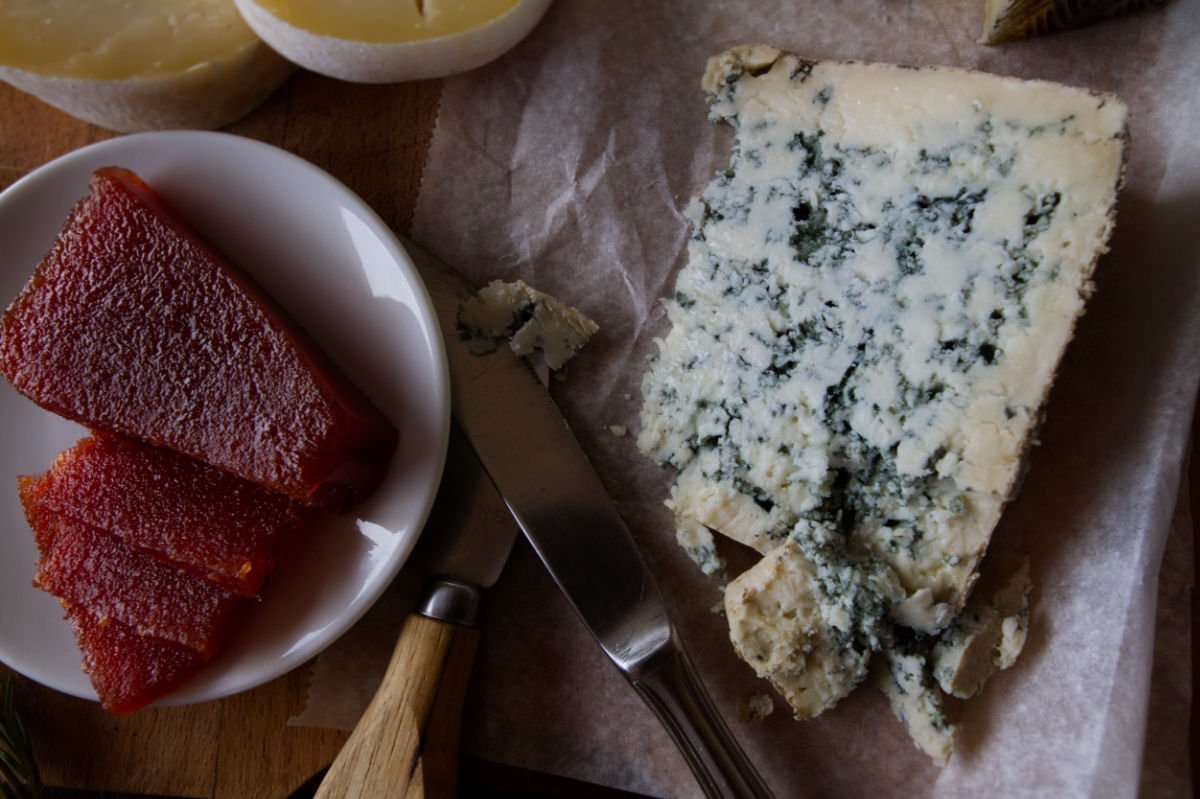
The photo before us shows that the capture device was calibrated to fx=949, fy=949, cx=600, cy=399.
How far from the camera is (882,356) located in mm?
1696

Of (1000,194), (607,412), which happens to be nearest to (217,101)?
(607,412)

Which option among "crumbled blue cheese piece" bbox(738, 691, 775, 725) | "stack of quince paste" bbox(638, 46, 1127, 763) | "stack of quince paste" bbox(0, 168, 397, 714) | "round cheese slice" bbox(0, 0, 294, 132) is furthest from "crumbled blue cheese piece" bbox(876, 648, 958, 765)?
"round cheese slice" bbox(0, 0, 294, 132)

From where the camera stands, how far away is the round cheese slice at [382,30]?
1.74m

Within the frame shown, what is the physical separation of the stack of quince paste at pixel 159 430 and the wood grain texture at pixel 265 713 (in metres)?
0.27

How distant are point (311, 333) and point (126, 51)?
626 millimetres

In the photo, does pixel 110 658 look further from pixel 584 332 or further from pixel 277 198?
pixel 584 332

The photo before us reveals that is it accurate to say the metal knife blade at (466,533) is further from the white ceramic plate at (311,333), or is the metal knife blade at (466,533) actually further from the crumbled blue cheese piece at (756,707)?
the crumbled blue cheese piece at (756,707)

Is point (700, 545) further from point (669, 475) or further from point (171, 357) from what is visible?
point (171, 357)

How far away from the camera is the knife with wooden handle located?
5.53 feet

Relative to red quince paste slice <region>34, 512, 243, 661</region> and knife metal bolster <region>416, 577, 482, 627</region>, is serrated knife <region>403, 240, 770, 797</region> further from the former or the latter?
red quince paste slice <region>34, 512, 243, 661</region>

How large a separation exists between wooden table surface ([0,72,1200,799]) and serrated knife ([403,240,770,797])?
255 mm

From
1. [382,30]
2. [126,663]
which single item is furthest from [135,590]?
[382,30]

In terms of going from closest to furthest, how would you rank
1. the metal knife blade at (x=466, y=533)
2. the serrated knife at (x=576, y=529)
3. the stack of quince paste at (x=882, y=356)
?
the stack of quince paste at (x=882, y=356), the serrated knife at (x=576, y=529), the metal knife blade at (x=466, y=533)

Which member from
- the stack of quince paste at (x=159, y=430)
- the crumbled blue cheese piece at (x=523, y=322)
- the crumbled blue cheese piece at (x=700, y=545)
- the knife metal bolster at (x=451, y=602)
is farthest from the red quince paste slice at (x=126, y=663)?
the crumbled blue cheese piece at (x=700, y=545)
